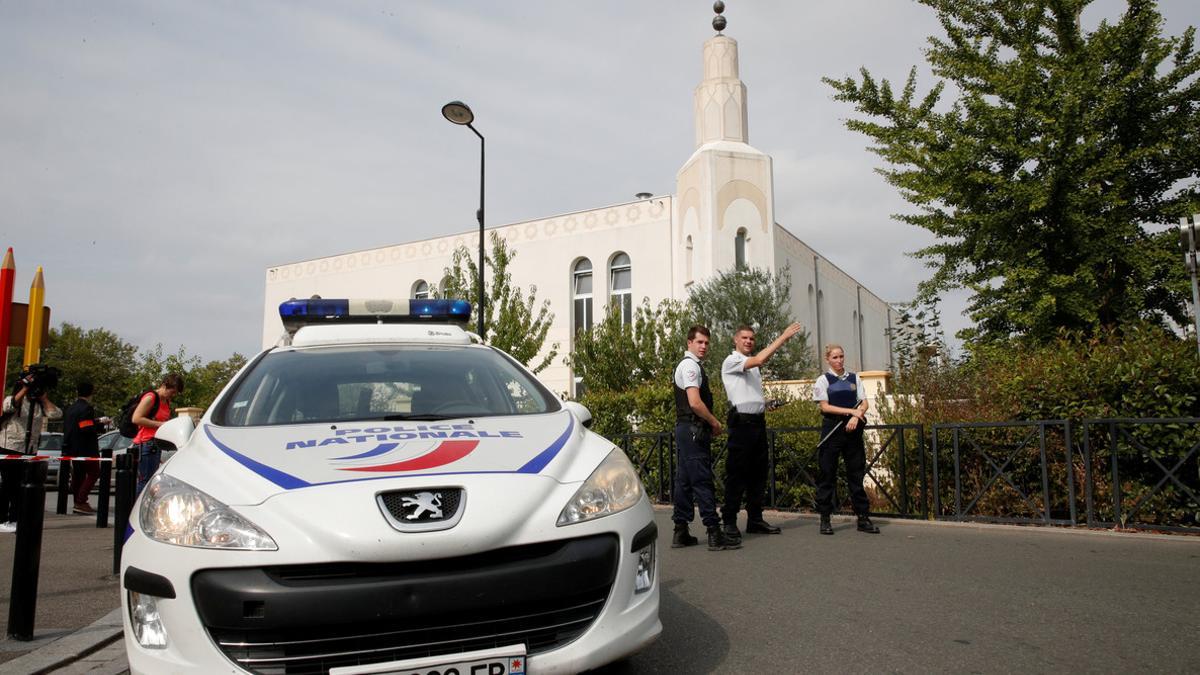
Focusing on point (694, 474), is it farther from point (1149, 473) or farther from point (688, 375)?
point (1149, 473)

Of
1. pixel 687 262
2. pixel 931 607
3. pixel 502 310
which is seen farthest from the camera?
pixel 687 262

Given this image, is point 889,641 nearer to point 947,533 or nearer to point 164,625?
point 164,625

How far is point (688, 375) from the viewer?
693cm

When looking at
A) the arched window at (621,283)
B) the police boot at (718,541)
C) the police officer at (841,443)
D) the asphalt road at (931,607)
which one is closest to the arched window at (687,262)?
the arched window at (621,283)

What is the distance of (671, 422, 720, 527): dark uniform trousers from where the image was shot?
6.82 m

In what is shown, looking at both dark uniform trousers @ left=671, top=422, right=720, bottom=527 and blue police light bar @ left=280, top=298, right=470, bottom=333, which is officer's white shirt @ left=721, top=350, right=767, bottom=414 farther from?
blue police light bar @ left=280, top=298, right=470, bottom=333

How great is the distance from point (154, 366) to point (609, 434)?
44.8m

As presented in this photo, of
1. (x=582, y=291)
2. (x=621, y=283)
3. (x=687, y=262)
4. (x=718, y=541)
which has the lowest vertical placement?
(x=718, y=541)

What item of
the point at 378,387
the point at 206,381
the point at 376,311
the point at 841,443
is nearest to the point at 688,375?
the point at 841,443

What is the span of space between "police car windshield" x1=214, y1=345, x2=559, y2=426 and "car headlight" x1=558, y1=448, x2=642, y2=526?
76 centimetres

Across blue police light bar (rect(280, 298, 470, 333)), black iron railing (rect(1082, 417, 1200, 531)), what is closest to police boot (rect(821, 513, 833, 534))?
black iron railing (rect(1082, 417, 1200, 531))

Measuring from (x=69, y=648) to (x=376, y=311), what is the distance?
283 centimetres

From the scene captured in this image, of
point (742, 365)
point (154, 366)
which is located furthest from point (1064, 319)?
point (154, 366)

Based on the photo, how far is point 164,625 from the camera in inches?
106
